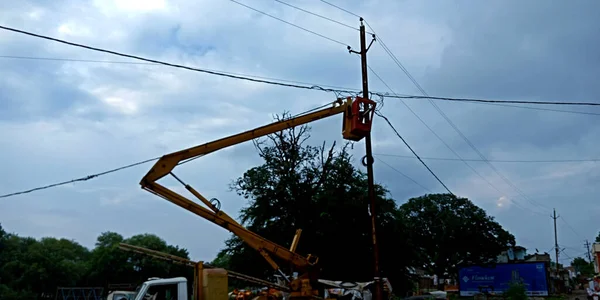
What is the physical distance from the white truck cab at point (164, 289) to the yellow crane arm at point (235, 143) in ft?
8.26

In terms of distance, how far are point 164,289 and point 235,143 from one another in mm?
4794

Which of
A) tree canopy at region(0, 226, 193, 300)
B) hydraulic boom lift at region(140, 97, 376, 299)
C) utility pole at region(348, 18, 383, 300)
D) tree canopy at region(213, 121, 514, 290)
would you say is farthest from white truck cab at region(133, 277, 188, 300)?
tree canopy at region(0, 226, 193, 300)

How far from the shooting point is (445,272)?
75.0m

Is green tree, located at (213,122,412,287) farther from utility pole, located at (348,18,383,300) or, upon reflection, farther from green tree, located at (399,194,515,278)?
green tree, located at (399,194,515,278)

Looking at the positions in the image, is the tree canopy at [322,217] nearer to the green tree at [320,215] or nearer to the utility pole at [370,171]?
the green tree at [320,215]

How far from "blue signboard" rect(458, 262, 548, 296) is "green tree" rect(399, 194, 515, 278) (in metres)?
19.1

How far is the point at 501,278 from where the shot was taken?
49.8 metres

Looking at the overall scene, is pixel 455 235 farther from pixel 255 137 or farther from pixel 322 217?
pixel 255 137

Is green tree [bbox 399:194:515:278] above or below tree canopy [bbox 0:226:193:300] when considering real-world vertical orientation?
above

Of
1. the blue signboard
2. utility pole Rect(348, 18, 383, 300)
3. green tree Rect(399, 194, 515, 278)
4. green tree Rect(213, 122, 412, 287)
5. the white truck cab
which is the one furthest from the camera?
green tree Rect(399, 194, 515, 278)

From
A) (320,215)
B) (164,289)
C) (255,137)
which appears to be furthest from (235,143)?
(320,215)

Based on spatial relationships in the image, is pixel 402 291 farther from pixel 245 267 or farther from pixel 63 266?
pixel 63 266

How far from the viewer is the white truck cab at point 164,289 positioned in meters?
13.7

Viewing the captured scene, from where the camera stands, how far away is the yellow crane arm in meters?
15.6
